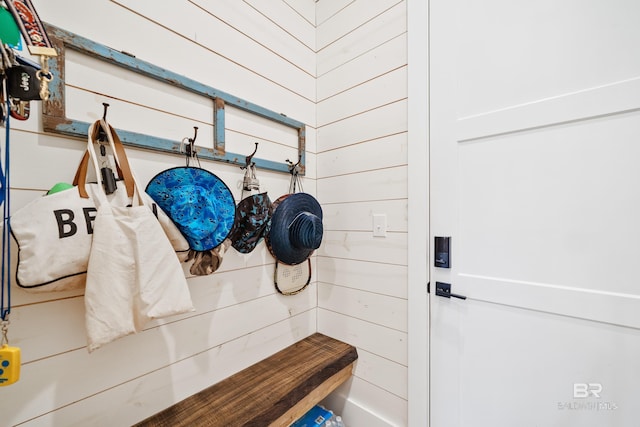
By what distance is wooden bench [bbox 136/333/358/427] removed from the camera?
35.9 inches

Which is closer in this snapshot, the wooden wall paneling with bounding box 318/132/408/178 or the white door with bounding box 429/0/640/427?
the white door with bounding box 429/0/640/427

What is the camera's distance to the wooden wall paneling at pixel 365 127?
121 centimetres

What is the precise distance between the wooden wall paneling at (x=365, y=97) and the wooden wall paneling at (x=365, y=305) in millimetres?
991

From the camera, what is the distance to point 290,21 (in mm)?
→ 1422

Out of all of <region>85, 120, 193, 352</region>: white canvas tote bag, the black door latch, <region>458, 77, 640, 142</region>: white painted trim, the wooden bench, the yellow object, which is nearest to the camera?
the yellow object

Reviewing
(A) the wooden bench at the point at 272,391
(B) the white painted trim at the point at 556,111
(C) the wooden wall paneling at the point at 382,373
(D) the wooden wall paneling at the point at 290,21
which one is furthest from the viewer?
(D) the wooden wall paneling at the point at 290,21

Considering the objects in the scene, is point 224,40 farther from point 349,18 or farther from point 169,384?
point 169,384

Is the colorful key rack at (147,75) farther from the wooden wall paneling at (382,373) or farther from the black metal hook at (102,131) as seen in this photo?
the wooden wall paneling at (382,373)

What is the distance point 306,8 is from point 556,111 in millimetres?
1441

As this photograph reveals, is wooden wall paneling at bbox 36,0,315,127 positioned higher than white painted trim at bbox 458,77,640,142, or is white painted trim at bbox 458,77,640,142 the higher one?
wooden wall paneling at bbox 36,0,315,127

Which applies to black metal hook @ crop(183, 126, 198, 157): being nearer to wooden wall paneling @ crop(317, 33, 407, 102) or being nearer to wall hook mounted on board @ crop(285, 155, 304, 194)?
wall hook mounted on board @ crop(285, 155, 304, 194)

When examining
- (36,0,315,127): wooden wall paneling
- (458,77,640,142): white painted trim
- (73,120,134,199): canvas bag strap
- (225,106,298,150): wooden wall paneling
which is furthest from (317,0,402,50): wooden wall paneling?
(73,120,134,199): canvas bag strap

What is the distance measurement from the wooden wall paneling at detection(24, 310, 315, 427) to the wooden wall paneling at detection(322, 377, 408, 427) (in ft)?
1.45

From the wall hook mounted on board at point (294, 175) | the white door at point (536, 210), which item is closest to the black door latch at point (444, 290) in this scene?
the white door at point (536, 210)
